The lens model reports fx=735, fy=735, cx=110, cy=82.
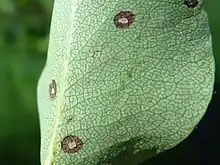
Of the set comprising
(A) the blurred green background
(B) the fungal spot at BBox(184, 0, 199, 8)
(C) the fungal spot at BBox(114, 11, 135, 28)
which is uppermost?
(B) the fungal spot at BBox(184, 0, 199, 8)

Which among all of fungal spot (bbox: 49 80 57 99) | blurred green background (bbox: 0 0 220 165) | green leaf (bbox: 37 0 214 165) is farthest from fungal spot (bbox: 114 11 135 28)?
blurred green background (bbox: 0 0 220 165)

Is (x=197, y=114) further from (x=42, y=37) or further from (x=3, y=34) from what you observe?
(x=3, y=34)

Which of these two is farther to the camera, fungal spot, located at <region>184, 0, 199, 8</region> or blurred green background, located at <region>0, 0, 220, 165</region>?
blurred green background, located at <region>0, 0, 220, 165</region>

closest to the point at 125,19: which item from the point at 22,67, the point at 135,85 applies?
the point at 135,85

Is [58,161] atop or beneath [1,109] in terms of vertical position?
atop

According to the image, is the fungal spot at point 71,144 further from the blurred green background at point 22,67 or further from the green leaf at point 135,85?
the blurred green background at point 22,67

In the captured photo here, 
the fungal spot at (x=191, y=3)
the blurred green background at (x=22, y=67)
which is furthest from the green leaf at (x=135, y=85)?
the blurred green background at (x=22, y=67)

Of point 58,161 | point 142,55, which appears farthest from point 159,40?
point 58,161

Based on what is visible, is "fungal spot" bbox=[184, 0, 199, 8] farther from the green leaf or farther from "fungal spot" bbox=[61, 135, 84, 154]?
"fungal spot" bbox=[61, 135, 84, 154]
